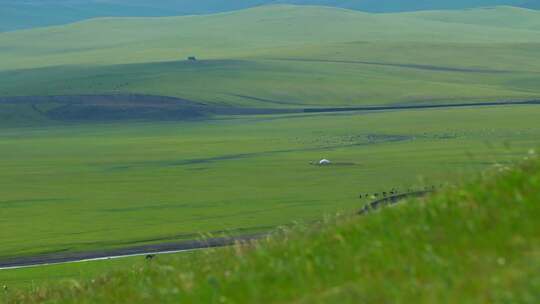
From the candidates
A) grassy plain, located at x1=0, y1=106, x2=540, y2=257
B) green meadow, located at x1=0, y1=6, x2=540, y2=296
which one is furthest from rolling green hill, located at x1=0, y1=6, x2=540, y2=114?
grassy plain, located at x1=0, y1=106, x2=540, y2=257

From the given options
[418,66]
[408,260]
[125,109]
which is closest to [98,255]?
[408,260]

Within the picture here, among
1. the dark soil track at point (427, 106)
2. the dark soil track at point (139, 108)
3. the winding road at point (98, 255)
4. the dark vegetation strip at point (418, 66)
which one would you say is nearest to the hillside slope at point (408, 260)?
the winding road at point (98, 255)

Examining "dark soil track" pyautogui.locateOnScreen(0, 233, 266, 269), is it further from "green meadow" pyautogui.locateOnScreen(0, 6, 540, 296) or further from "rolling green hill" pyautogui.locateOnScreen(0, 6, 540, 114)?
"rolling green hill" pyautogui.locateOnScreen(0, 6, 540, 114)

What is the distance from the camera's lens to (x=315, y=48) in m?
175

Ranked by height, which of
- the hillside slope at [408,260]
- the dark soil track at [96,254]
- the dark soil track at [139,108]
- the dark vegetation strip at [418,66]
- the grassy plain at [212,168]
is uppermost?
the hillside slope at [408,260]

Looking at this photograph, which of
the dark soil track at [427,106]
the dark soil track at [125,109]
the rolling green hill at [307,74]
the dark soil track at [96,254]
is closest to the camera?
the dark soil track at [96,254]

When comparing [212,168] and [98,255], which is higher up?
[98,255]

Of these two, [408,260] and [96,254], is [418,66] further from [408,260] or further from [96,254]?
[408,260]

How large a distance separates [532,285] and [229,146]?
3565 inches

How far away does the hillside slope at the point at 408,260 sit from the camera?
22.4 feet

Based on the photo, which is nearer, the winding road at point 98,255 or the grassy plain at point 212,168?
the winding road at point 98,255

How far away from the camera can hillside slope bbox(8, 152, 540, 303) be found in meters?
6.84

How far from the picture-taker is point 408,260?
762 centimetres

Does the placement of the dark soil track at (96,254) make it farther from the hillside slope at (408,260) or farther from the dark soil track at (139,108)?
the dark soil track at (139,108)
